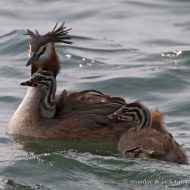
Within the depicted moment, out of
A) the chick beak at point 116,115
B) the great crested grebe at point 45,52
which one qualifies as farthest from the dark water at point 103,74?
the great crested grebe at point 45,52

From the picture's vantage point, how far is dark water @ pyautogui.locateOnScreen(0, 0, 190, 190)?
470 inches

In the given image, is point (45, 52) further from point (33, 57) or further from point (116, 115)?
point (116, 115)

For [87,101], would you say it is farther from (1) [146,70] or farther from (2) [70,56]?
(2) [70,56]

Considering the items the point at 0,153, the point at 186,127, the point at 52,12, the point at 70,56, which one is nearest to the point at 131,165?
the point at 0,153

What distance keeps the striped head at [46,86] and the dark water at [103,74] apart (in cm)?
43

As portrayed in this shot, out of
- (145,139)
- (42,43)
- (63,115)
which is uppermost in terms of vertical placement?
(42,43)

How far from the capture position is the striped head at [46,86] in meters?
14.1

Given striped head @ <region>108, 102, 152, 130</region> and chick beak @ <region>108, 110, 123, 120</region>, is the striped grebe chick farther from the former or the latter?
striped head @ <region>108, 102, 152, 130</region>

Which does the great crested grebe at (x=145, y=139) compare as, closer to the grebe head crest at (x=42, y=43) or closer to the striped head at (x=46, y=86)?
the striped head at (x=46, y=86)

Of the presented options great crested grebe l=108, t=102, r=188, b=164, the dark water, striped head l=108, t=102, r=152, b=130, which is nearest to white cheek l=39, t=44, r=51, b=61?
the dark water

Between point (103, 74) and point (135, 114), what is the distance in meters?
5.43

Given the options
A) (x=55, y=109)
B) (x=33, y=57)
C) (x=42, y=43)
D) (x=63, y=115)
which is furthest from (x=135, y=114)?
(x=42, y=43)

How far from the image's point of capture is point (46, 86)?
14.1 metres

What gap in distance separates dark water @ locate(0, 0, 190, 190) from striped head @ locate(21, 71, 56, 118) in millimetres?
431
